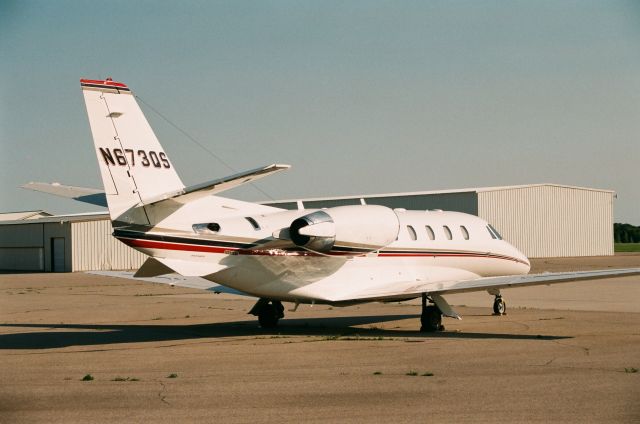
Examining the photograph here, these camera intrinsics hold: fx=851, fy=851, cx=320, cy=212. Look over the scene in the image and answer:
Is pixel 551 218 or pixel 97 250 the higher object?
pixel 551 218

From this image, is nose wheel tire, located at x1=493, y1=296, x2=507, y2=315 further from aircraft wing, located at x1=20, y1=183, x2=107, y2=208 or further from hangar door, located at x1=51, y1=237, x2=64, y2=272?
hangar door, located at x1=51, y1=237, x2=64, y2=272

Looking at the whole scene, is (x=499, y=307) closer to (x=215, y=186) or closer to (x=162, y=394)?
(x=215, y=186)

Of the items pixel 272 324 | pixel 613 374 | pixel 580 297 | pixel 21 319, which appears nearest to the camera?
pixel 613 374

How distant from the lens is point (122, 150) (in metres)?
16.7

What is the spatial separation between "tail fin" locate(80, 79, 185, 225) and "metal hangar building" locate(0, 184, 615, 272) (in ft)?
143

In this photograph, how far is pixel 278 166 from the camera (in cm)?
1352

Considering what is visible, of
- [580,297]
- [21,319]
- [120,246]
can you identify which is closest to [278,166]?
[21,319]

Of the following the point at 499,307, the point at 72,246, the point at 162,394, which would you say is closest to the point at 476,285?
the point at 499,307

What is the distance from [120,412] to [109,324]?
44.3 feet

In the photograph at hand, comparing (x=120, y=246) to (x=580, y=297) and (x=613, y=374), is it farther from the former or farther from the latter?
(x=613, y=374)

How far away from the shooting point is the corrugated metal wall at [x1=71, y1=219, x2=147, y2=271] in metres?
61.5

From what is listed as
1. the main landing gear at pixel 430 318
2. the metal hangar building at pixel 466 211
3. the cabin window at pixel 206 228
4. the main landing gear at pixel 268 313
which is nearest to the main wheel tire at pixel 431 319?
the main landing gear at pixel 430 318

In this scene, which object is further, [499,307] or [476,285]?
[499,307]

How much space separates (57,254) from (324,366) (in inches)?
2058
